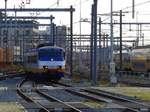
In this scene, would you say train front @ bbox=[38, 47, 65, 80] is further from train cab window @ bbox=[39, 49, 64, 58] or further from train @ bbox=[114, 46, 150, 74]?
train @ bbox=[114, 46, 150, 74]

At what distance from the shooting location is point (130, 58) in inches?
2943

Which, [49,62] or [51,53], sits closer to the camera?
[49,62]

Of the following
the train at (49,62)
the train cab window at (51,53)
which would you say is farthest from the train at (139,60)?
the train at (49,62)

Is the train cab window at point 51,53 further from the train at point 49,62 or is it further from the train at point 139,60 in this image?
the train at point 139,60

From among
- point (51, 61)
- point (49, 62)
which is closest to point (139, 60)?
point (51, 61)

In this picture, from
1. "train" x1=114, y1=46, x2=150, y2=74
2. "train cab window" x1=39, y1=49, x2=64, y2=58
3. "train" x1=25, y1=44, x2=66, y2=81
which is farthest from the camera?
"train" x1=114, y1=46, x2=150, y2=74

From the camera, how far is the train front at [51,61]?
152 feet

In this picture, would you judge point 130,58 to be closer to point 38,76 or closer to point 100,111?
point 38,76

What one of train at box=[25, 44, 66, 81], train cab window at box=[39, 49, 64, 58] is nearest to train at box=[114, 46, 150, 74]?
train cab window at box=[39, 49, 64, 58]

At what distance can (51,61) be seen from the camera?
1842 inches

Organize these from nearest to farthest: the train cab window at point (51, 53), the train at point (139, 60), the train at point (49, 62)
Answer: the train at point (49, 62) < the train cab window at point (51, 53) < the train at point (139, 60)

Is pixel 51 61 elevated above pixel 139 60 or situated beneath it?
elevated above

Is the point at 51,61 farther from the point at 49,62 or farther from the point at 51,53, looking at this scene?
the point at 51,53

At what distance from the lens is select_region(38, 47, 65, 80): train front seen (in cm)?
4641
